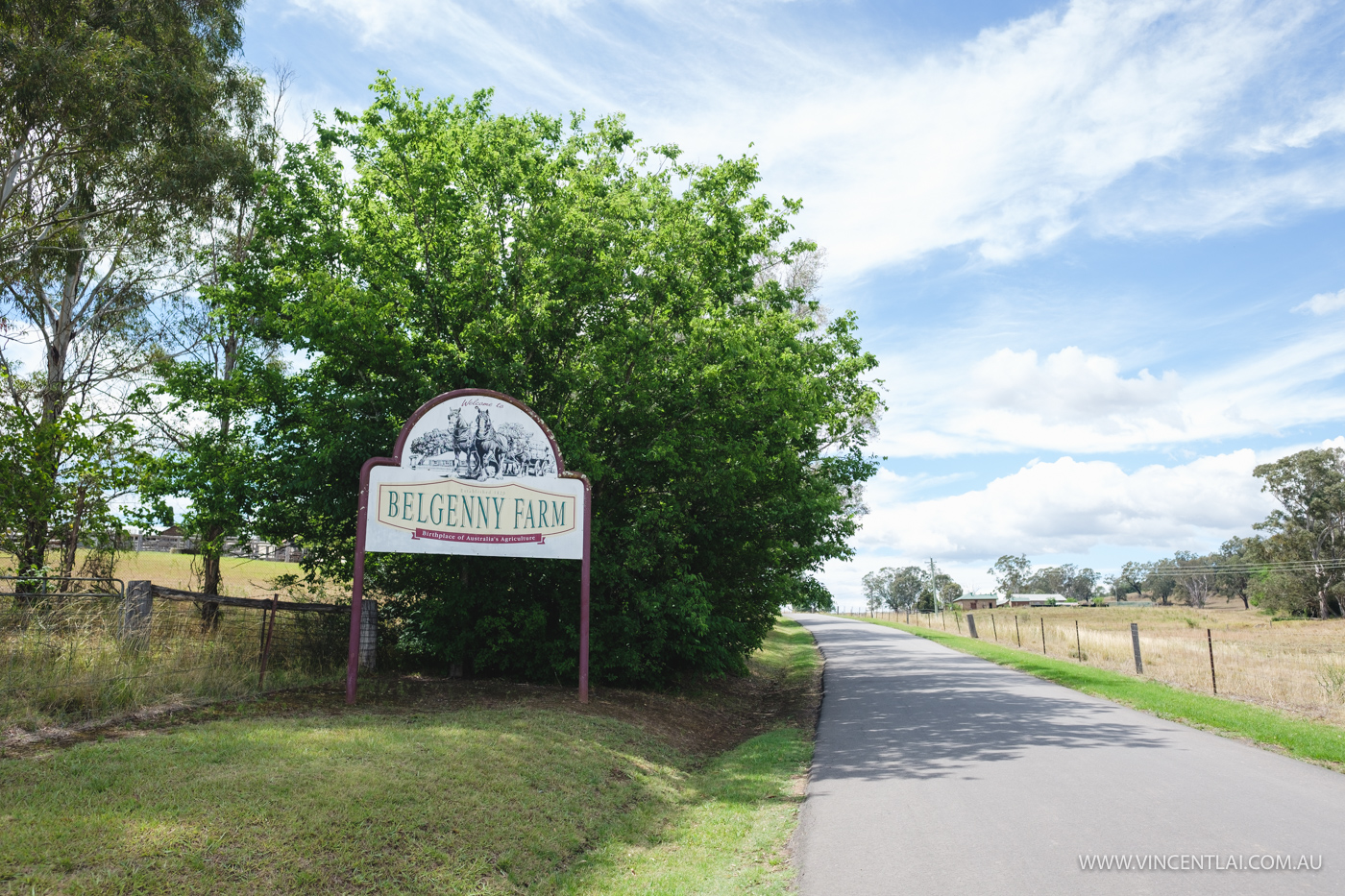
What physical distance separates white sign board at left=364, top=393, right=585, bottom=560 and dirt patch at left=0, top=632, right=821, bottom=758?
7.02 feet

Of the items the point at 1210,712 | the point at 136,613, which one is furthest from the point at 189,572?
the point at 1210,712

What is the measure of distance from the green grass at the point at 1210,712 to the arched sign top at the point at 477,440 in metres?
10.0

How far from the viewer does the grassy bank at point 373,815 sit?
5.02 metres

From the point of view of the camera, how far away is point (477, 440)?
12133 millimetres

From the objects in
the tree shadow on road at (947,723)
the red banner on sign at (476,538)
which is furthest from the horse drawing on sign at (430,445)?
the tree shadow on road at (947,723)

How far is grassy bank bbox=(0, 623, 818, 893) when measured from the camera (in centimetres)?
502

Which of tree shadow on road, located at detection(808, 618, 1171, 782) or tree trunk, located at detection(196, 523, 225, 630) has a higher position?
tree trunk, located at detection(196, 523, 225, 630)

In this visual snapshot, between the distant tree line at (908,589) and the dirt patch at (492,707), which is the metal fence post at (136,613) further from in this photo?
the distant tree line at (908,589)

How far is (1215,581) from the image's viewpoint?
128 meters

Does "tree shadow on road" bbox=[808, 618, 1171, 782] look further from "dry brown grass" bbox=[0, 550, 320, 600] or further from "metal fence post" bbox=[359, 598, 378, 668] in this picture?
"dry brown grass" bbox=[0, 550, 320, 600]

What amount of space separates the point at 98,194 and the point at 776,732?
831 inches

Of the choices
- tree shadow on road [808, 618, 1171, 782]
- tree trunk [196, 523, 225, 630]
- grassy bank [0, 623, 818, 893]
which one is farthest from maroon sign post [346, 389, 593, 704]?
tree shadow on road [808, 618, 1171, 782]

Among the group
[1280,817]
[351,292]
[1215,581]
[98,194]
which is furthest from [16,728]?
[1215,581]

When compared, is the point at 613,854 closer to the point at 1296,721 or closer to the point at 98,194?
the point at 1296,721
